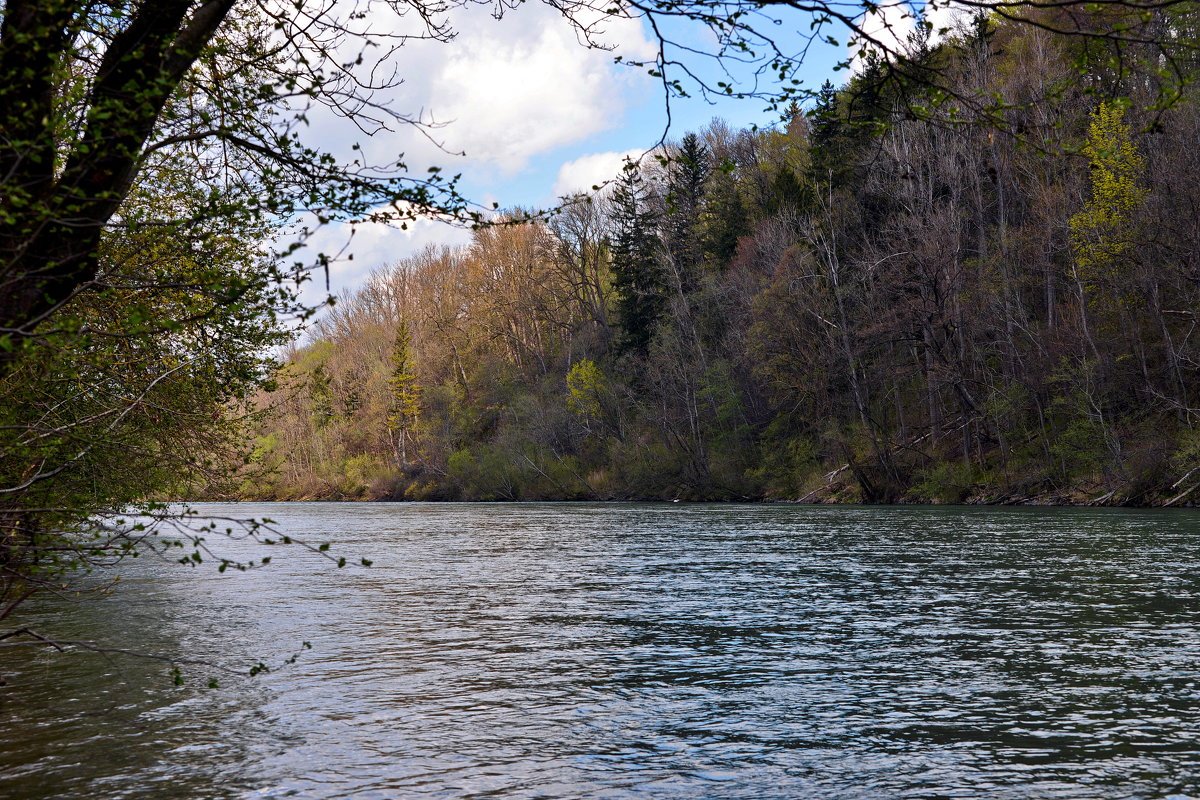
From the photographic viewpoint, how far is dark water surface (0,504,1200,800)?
757 cm

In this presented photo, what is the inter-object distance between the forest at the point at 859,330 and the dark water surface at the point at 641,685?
156 inches

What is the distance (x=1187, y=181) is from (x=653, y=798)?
1455 inches

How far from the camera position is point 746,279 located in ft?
191

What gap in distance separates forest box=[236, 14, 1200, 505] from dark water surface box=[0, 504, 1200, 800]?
3.97m

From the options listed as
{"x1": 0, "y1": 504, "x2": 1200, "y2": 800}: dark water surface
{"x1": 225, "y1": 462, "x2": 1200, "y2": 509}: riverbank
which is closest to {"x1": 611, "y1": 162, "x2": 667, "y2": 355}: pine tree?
{"x1": 225, "y1": 462, "x2": 1200, "y2": 509}: riverbank

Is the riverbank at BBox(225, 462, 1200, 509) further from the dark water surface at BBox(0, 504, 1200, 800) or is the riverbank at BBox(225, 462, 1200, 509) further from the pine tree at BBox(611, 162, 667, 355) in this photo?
the pine tree at BBox(611, 162, 667, 355)

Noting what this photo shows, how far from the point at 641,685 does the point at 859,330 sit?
4082 cm

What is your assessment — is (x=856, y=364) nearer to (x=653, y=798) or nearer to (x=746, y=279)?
(x=746, y=279)

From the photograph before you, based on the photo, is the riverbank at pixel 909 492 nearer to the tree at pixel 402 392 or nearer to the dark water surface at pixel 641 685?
the dark water surface at pixel 641 685

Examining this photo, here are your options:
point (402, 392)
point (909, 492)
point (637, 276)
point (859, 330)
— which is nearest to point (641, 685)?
point (909, 492)

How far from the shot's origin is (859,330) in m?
49.1

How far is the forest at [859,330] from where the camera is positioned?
3744 centimetres

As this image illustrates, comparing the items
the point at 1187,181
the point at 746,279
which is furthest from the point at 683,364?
the point at 1187,181

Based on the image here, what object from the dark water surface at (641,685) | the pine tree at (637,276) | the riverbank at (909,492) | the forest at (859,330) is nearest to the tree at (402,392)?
the forest at (859,330)
